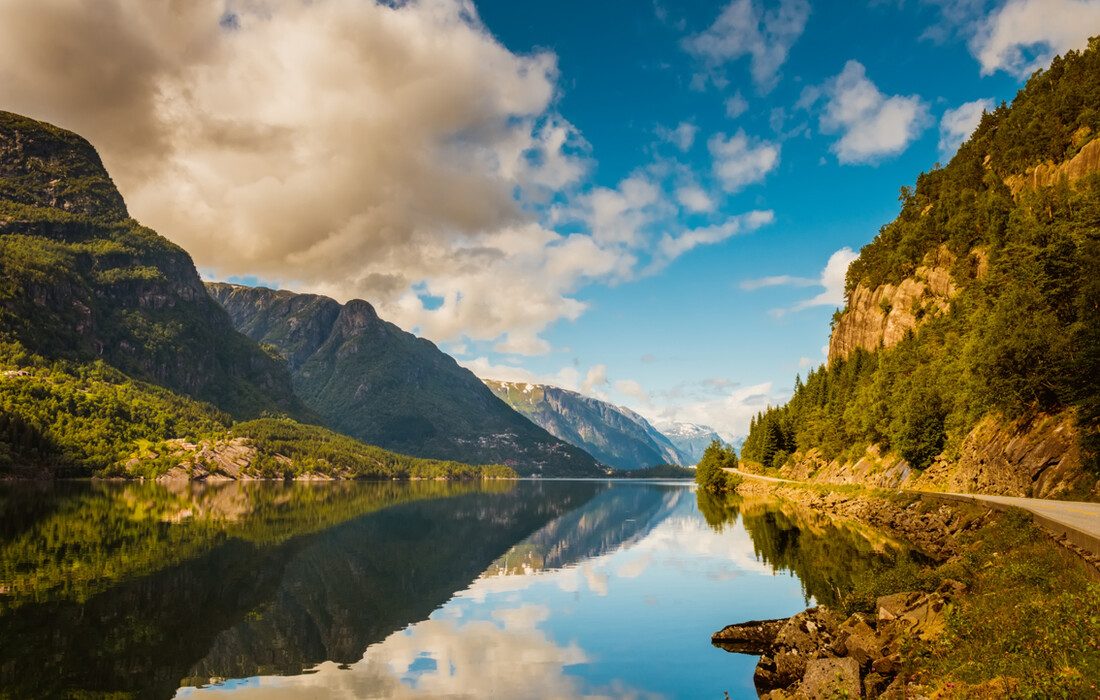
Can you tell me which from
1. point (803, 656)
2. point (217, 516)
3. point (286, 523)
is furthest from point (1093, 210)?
point (217, 516)

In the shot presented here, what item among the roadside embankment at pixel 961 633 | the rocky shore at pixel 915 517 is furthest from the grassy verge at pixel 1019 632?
the rocky shore at pixel 915 517

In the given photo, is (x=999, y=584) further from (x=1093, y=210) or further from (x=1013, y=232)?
(x=1013, y=232)

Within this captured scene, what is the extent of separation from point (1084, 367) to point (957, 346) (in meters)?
38.8

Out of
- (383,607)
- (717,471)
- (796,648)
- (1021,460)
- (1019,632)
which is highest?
(1021,460)

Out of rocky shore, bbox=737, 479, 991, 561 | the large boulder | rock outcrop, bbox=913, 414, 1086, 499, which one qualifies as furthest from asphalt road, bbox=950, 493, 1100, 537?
the large boulder

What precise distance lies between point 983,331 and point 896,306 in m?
73.6

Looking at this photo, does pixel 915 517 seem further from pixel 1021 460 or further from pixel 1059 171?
pixel 1059 171

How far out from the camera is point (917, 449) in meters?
72.4

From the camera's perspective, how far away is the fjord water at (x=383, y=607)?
26031 millimetres

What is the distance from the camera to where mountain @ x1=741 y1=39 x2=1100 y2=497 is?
4700cm

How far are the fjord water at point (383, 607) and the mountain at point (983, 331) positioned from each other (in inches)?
612

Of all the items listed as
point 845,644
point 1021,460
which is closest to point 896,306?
point 1021,460

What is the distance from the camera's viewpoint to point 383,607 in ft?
137

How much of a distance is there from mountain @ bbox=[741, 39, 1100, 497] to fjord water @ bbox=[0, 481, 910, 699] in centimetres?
1554
